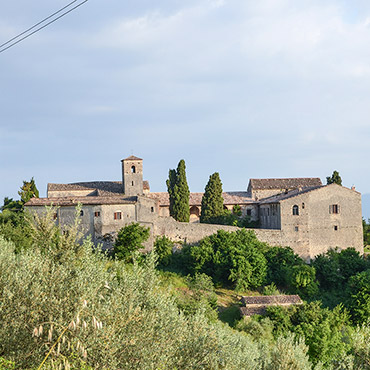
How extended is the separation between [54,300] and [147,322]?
6.49 feet

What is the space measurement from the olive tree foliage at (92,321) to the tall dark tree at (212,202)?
29856 millimetres

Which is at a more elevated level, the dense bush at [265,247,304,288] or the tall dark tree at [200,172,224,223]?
the tall dark tree at [200,172,224,223]

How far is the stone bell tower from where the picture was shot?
3812 centimetres

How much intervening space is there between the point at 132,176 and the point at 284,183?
17.0m

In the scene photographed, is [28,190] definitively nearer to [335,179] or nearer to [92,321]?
[335,179]

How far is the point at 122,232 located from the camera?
33.2 m

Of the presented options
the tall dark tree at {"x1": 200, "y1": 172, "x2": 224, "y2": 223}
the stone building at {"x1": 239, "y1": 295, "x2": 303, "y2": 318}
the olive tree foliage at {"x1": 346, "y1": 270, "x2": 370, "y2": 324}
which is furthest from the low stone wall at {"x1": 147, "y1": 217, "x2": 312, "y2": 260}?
the stone building at {"x1": 239, "y1": 295, "x2": 303, "y2": 318}

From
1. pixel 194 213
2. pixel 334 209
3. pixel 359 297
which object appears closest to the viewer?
pixel 359 297

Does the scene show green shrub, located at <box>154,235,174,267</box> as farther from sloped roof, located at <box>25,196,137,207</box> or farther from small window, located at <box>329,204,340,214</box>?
small window, located at <box>329,204,340,214</box>

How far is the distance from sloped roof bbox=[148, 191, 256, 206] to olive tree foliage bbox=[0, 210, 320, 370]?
33231 mm

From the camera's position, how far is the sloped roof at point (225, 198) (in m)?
44.4

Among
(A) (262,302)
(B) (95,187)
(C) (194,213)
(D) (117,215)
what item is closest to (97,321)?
(A) (262,302)

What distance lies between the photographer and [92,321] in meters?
7.48

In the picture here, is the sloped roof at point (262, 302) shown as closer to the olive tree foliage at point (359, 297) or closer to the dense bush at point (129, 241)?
the olive tree foliage at point (359, 297)
